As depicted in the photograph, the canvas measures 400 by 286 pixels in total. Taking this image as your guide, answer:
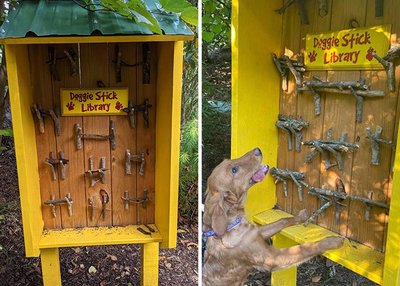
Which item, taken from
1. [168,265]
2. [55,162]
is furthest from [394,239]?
[168,265]

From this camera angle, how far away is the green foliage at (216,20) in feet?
5.70

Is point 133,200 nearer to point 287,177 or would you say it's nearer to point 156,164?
point 156,164

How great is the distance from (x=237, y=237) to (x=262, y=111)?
0.39m

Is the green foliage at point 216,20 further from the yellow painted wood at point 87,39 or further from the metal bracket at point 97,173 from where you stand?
the metal bracket at point 97,173

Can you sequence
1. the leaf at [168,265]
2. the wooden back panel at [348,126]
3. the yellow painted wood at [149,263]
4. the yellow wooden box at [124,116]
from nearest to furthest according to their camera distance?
1. the wooden back panel at [348,126]
2. the yellow wooden box at [124,116]
3. the yellow painted wood at [149,263]
4. the leaf at [168,265]

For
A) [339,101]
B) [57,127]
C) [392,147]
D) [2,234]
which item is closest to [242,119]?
[339,101]

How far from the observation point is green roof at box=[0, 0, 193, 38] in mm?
1324

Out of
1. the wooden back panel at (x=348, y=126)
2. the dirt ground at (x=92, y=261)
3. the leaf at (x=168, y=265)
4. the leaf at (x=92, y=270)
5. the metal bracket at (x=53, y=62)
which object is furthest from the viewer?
the leaf at (x=168, y=265)

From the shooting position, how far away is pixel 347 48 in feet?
3.99

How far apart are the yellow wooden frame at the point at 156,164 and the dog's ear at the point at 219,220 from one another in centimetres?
48

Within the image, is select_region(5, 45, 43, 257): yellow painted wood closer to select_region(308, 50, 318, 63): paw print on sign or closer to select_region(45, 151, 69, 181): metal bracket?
select_region(45, 151, 69, 181): metal bracket

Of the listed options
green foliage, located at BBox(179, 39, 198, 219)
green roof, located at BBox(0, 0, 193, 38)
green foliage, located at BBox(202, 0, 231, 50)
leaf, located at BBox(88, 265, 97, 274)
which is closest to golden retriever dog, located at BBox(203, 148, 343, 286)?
green roof, located at BBox(0, 0, 193, 38)

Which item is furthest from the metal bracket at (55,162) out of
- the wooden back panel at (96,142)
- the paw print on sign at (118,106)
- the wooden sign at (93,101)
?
the paw print on sign at (118,106)

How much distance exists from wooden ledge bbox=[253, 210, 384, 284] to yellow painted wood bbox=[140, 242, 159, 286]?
63 cm
